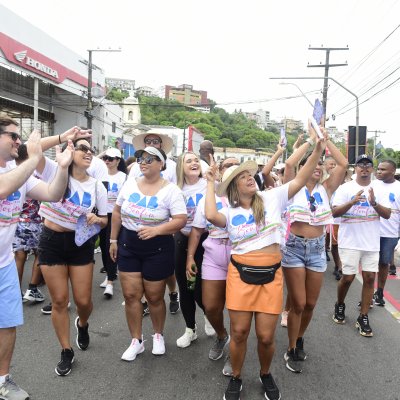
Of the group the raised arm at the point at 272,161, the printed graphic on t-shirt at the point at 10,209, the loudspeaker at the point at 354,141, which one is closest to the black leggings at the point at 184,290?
the raised arm at the point at 272,161

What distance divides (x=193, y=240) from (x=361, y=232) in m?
2.13

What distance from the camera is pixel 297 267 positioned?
3416 millimetres

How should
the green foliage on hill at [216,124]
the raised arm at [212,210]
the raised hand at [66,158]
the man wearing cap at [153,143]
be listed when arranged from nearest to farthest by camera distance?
the raised hand at [66,158] < the raised arm at [212,210] < the man wearing cap at [153,143] < the green foliage on hill at [216,124]

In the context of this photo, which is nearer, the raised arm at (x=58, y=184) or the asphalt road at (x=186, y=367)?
the raised arm at (x=58, y=184)

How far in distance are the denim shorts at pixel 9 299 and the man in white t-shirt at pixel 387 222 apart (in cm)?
450

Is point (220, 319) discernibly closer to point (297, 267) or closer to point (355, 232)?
point (297, 267)

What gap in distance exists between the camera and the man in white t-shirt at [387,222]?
5156 mm

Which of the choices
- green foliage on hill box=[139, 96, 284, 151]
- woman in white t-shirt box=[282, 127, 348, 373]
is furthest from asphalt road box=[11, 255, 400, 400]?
green foliage on hill box=[139, 96, 284, 151]

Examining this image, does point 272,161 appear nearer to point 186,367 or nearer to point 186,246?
point 186,246

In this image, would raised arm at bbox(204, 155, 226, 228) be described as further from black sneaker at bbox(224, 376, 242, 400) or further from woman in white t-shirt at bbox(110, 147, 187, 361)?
black sneaker at bbox(224, 376, 242, 400)

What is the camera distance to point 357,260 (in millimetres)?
4453

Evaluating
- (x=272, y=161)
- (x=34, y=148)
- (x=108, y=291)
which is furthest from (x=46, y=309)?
(x=272, y=161)

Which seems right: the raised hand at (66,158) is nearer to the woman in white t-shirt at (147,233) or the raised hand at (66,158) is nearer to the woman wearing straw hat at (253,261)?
the woman in white t-shirt at (147,233)

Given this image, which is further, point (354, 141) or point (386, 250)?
point (354, 141)
